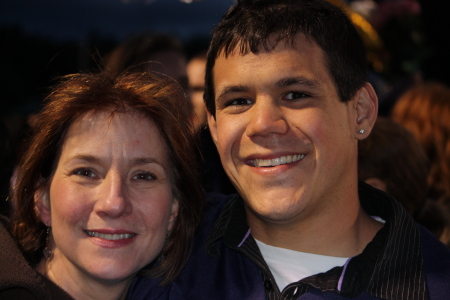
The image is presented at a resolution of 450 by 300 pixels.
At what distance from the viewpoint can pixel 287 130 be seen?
5.96 feet

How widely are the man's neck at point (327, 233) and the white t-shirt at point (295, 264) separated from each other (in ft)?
0.07

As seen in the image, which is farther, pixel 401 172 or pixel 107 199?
pixel 401 172

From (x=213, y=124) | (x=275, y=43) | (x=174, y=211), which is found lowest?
(x=174, y=211)

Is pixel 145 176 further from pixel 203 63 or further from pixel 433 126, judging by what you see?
pixel 203 63

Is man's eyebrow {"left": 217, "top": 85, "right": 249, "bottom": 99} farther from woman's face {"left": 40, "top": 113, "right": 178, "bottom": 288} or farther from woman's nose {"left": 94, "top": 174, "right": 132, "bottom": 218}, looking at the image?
woman's nose {"left": 94, "top": 174, "right": 132, "bottom": 218}

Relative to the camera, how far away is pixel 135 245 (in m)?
1.91

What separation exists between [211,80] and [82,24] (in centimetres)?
855

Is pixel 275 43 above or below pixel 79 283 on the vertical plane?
above

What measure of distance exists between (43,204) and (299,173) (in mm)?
993

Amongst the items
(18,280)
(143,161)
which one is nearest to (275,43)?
(143,161)

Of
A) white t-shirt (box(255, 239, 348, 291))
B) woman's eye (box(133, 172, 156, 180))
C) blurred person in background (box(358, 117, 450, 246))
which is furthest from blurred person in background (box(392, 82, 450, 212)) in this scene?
woman's eye (box(133, 172, 156, 180))

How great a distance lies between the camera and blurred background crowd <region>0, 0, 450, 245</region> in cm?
261

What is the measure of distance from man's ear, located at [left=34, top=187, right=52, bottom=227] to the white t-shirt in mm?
868

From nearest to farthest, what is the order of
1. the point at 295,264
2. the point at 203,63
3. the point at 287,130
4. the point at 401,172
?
the point at 287,130, the point at 295,264, the point at 401,172, the point at 203,63
